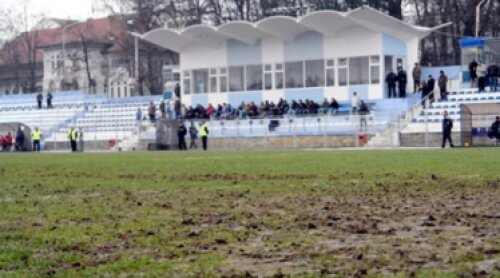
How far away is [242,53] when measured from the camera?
204 feet

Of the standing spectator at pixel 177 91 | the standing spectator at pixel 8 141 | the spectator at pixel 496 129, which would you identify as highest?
the standing spectator at pixel 177 91

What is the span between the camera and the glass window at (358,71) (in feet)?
186

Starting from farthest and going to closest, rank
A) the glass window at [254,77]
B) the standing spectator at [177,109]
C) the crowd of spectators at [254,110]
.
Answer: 1. the glass window at [254,77]
2. the standing spectator at [177,109]
3. the crowd of spectators at [254,110]

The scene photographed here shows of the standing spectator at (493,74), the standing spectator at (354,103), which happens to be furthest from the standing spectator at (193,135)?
the standing spectator at (493,74)

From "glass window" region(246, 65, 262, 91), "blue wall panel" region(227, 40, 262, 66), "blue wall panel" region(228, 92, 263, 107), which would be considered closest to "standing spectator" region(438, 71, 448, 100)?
"blue wall panel" region(228, 92, 263, 107)

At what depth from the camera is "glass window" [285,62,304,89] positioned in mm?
59406

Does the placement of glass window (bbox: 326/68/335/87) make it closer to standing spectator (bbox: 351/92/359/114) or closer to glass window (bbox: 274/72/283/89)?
standing spectator (bbox: 351/92/359/114)

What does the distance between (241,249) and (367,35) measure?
48052 mm

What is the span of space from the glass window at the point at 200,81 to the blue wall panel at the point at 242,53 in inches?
91.4

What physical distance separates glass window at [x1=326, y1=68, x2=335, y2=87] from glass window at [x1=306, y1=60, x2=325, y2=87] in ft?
0.96

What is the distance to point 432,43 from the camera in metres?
74.0

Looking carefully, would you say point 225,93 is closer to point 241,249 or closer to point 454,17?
point 454,17

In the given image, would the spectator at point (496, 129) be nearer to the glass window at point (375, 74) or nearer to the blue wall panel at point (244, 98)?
the glass window at point (375, 74)

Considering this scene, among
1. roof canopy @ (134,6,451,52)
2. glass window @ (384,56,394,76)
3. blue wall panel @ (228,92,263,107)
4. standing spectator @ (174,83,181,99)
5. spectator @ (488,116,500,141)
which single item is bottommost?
spectator @ (488,116,500,141)
